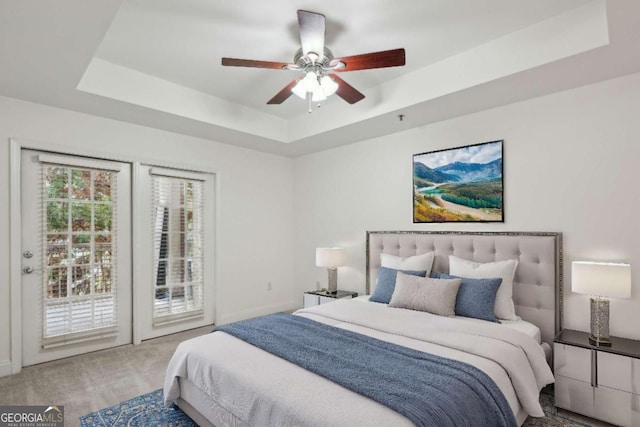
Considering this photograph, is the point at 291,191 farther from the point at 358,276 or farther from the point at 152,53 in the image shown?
the point at 152,53

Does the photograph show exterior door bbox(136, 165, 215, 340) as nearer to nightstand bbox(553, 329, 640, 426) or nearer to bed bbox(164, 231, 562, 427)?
bed bbox(164, 231, 562, 427)

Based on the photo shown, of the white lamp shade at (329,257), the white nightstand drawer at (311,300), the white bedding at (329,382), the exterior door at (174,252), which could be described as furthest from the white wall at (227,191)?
the white bedding at (329,382)

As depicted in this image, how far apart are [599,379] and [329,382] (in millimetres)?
1877

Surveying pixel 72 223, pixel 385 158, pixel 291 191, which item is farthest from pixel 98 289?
pixel 385 158

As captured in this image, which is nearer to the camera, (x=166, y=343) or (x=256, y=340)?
(x=256, y=340)

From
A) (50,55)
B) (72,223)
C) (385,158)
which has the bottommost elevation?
(72,223)

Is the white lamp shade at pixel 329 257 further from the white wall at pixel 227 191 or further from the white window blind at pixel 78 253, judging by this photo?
the white window blind at pixel 78 253

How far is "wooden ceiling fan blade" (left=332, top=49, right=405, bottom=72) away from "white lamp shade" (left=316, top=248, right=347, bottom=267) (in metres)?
2.33

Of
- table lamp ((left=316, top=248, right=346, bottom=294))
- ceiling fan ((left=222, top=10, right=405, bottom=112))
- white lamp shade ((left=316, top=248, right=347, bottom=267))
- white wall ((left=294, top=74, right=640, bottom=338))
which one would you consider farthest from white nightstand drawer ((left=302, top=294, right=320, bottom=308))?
ceiling fan ((left=222, top=10, right=405, bottom=112))

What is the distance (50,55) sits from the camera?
92.9 inches

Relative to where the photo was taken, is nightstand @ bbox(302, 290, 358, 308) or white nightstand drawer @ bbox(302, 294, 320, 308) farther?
white nightstand drawer @ bbox(302, 294, 320, 308)

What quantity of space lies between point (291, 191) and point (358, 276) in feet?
5.66

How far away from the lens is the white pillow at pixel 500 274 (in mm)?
2838

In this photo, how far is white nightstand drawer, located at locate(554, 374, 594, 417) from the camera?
92.9 inches
